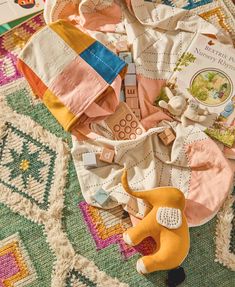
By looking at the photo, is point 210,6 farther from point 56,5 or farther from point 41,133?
point 41,133

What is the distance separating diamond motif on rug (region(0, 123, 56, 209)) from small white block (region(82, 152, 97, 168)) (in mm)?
103

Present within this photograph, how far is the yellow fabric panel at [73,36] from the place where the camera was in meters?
1.21

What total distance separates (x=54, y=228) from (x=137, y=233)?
0.22 m

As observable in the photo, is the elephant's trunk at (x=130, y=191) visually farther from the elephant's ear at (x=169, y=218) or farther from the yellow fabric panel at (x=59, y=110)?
the yellow fabric panel at (x=59, y=110)

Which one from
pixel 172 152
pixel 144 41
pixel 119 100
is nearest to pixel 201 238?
pixel 172 152

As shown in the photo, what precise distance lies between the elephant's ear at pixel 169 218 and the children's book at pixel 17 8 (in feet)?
2.32

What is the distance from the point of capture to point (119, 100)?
124 cm

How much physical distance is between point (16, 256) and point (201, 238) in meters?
0.47

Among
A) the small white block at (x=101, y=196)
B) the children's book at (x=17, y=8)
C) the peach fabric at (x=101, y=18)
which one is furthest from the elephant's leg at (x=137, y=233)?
the children's book at (x=17, y=8)

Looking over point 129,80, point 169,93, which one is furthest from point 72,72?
point 169,93

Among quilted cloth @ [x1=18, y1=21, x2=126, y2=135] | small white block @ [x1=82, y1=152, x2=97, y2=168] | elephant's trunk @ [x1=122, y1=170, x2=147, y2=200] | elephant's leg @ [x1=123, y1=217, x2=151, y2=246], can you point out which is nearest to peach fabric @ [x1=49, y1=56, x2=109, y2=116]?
quilted cloth @ [x1=18, y1=21, x2=126, y2=135]

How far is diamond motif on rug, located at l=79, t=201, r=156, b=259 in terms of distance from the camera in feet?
3.87

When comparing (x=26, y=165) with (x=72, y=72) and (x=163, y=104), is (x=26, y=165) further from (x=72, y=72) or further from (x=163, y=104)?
(x=163, y=104)

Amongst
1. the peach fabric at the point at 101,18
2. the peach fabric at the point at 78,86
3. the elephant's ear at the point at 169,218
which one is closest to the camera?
the elephant's ear at the point at 169,218
